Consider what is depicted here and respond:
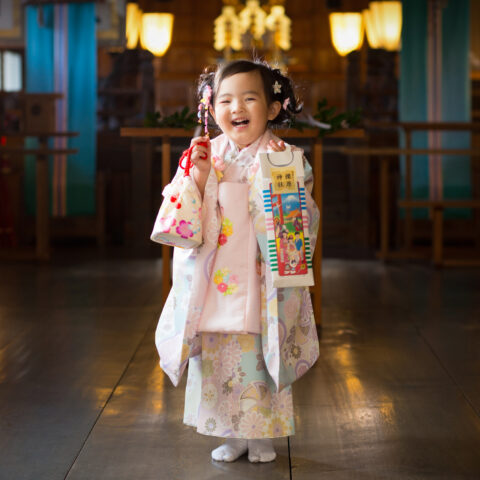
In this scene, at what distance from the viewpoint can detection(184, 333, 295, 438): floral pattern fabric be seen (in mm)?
1953

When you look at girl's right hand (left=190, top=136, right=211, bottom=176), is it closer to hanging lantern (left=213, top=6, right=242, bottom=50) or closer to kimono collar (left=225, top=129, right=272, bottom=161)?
kimono collar (left=225, top=129, right=272, bottom=161)

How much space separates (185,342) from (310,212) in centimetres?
43

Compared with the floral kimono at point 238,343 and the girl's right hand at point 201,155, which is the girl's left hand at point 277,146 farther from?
the girl's right hand at point 201,155

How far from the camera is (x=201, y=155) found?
196 cm

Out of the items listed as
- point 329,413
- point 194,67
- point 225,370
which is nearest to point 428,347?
point 329,413

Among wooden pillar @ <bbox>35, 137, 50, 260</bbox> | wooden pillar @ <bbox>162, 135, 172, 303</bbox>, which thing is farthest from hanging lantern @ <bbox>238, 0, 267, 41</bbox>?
wooden pillar @ <bbox>162, 135, 172, 303</bbox>

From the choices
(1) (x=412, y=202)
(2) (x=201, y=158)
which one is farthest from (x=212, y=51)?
(2) (x=201, y=158)

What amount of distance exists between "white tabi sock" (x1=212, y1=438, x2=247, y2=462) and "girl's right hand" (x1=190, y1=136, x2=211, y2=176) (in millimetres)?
664

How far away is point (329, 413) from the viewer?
7.90 ft

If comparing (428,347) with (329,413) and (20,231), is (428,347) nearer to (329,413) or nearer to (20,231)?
(329,413)

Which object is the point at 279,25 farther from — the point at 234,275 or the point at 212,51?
the point at 234,275

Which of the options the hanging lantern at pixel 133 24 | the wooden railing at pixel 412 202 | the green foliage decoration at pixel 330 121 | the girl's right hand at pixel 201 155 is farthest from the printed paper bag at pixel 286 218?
the hanging lantern at pixel 133 24

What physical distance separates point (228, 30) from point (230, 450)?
7908 mm

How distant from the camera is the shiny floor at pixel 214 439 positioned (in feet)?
6.47
